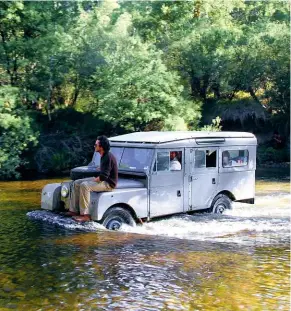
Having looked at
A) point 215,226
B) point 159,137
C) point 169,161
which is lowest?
point 215,226

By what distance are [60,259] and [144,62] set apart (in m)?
18.6

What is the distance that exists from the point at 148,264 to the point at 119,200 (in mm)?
2626

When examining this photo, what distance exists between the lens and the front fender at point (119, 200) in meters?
11.2

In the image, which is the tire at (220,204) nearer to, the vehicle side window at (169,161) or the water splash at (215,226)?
the water splash at (215,226)

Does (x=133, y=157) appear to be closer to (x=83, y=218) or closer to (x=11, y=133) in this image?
(x=83, y=218)

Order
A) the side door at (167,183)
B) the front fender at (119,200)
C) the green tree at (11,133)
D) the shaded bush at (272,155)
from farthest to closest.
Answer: the shaded bush at (272,155) < the green tree at (11,133) < the side door at (167,183) < the front fender at (119,200)

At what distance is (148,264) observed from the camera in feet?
30.1

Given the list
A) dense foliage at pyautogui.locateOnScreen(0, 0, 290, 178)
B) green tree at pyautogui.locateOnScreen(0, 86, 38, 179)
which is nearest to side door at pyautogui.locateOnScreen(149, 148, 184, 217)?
green tree at pyautogui.locateOnScreen(0, 86, 38, 179)

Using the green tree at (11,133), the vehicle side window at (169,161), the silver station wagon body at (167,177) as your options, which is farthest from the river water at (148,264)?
the green tree at (11,133)

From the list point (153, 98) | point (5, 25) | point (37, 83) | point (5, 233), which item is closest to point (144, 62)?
point (153, 98)

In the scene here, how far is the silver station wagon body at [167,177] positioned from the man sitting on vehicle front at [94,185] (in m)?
0.16

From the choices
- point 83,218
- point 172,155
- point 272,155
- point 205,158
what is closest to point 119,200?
point 83,218

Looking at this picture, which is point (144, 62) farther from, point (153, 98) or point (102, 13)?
point (102, 13)

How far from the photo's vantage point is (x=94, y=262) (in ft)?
30.2
